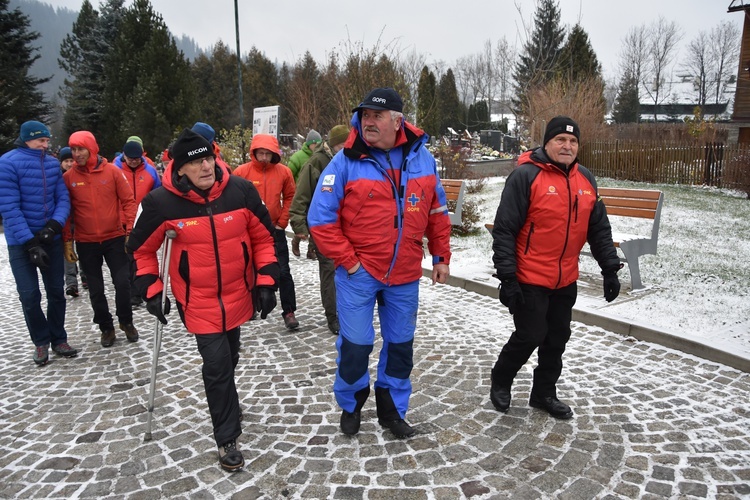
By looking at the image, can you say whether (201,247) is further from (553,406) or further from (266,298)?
(553,406)

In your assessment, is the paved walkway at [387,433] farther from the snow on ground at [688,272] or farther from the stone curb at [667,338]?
the snow on ground at [688,272]

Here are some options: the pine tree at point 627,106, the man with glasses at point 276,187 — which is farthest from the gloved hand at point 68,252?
the pine tree at point 627,106

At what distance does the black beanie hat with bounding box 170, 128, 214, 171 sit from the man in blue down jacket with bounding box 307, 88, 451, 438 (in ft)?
2.37

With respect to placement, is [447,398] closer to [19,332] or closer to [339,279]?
[339,279]

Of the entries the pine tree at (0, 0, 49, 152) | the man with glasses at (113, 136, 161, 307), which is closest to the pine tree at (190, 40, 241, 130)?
the pine tree at (0, 0, 49, 152)

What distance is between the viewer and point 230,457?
132 inches

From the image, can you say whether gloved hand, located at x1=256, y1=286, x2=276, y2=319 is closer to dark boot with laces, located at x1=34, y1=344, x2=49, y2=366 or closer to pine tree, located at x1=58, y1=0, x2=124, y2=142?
dark boot with laces, located at x1=34, y1=344, x2=49, y2=366

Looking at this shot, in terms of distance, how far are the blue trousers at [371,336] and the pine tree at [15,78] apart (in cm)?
1879

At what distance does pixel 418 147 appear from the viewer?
363 centimetres

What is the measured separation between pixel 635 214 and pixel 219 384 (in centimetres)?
606

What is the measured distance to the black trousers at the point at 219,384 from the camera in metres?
3.40

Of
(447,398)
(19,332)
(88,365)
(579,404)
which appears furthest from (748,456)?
(19,332)

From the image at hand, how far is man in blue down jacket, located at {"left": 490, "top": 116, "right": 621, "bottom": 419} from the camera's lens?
3.65m

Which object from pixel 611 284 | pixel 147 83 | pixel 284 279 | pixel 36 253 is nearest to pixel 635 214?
pixel 611 284
